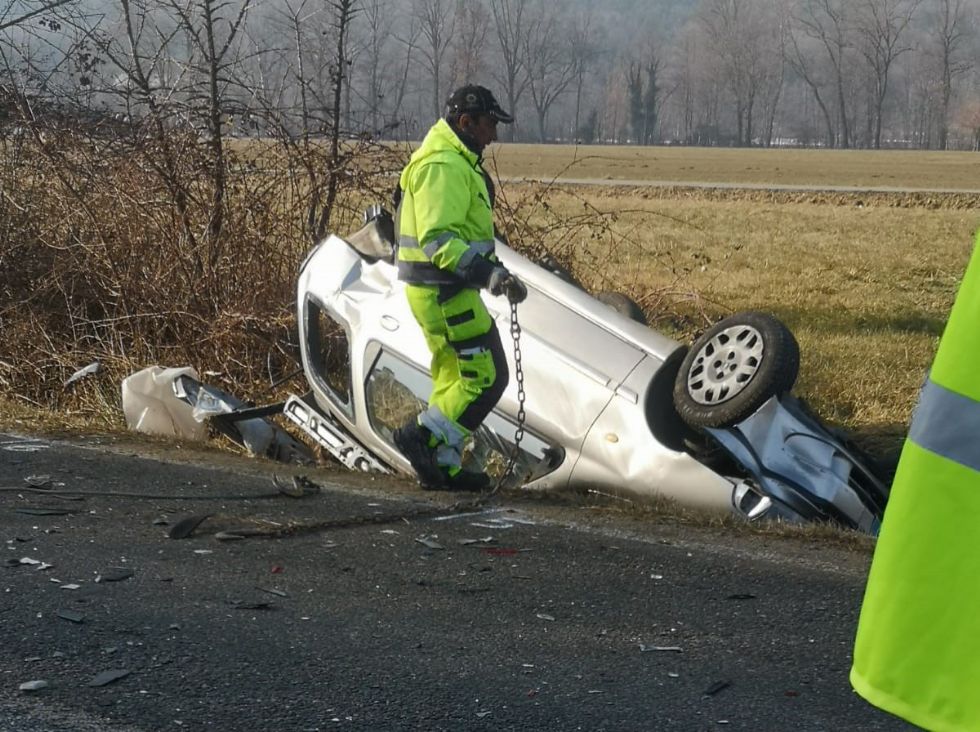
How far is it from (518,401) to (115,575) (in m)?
2.12

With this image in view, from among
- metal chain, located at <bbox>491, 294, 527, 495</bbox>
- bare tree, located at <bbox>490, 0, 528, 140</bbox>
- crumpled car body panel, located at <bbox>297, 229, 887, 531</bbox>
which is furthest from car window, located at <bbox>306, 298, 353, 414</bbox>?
bare tree, located at <bbox>490, 0, 528, 140</bbox>

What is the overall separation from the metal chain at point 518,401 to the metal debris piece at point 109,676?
2501 mm

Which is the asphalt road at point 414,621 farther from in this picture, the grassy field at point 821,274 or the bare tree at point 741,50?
the bare tree at point 741,50

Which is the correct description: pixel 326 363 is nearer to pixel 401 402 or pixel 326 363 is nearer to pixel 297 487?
pixel 401 402

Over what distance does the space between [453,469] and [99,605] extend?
6.86 feet

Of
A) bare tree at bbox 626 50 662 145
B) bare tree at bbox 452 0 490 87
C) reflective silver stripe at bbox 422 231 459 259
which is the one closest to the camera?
reflective silver stripe at bbox 422 231 459 259

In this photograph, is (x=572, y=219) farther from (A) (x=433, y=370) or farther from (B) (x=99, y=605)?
(B) (x=99, y=605)

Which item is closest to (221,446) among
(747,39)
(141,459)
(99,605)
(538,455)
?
(141,459)

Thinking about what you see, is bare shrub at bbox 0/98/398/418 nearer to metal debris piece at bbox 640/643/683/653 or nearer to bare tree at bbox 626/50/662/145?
metal debris piece at bbox 640/643/683/653

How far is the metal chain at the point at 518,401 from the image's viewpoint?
594 centimetres

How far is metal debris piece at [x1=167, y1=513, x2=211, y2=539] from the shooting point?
5263 millimetres

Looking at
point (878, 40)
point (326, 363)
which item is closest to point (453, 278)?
point (326, 363)

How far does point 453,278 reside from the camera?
584 centimetres

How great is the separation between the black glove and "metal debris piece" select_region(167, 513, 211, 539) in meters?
1.57
